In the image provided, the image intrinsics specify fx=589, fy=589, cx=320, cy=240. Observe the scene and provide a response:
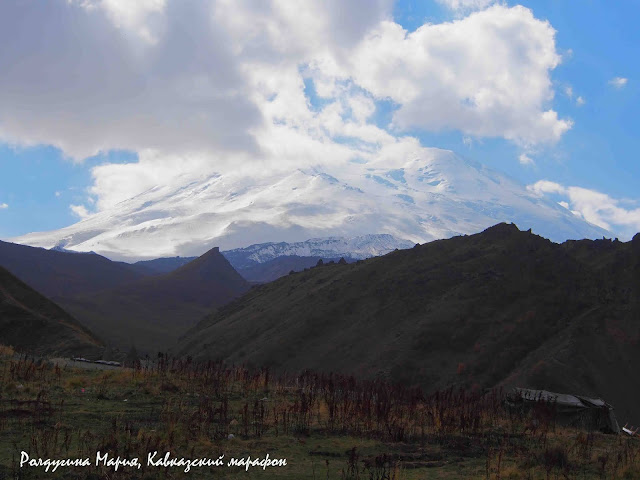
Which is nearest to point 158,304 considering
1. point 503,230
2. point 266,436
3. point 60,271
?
point 60,271

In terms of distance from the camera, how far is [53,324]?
37.2 m

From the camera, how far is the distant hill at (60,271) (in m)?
125

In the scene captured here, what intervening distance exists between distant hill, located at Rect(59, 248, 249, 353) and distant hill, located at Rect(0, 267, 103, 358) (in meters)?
20.9

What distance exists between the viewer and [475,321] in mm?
36656

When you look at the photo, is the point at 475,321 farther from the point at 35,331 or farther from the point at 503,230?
the point at 35,331

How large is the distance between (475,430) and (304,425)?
3267 mm

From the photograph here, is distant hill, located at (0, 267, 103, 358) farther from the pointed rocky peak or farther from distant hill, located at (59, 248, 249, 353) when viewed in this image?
the pointed rocky peak

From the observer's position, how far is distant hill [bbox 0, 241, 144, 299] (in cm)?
12453

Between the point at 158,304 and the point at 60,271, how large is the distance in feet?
127

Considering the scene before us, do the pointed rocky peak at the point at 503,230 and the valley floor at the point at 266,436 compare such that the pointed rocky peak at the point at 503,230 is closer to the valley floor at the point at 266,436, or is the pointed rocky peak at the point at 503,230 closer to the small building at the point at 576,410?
the small building at the point at 576,410

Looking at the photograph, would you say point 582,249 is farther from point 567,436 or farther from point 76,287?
point 76,287

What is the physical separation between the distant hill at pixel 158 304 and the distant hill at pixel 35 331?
68.5 ft

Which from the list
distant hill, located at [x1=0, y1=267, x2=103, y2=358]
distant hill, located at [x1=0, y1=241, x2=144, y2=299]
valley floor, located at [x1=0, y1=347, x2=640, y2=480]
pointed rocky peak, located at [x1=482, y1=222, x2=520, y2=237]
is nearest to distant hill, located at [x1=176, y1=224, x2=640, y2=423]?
pointed rocky peak, located at [x1=482, y1=222, x2=520, y2=237]

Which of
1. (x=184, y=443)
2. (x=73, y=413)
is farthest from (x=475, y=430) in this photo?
(x=73, y=413)
